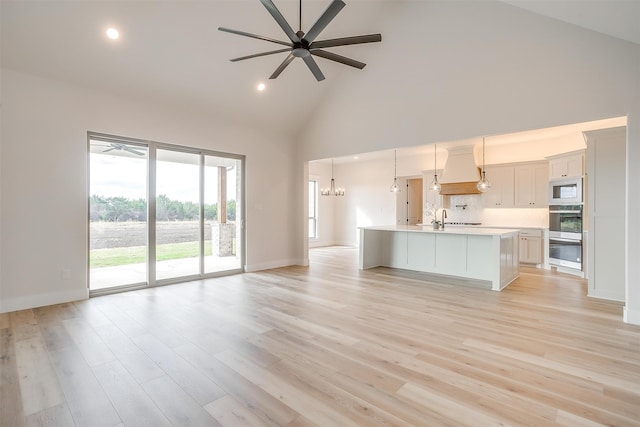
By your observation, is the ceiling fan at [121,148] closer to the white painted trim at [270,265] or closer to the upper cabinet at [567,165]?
the white painted trim at [270,265]

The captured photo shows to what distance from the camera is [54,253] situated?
4.19 meters

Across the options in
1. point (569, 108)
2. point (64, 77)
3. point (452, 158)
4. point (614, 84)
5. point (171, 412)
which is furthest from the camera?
point (452, 158)

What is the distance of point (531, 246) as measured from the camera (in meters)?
6.98

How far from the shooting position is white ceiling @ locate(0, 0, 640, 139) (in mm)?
3455

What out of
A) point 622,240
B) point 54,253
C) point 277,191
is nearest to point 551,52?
point 622,240

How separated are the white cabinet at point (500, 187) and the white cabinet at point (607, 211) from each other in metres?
3.12

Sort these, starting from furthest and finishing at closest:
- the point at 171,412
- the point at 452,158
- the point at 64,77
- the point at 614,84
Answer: the point at 452,158 < the point at 64,77 < the point at 614,84 < the point at 171,412

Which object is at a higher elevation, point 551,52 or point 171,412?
point 551,52

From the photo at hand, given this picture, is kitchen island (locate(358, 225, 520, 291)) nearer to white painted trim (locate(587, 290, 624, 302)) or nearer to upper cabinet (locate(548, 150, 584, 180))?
white painted trim (locate(587, 290, 624, 302))

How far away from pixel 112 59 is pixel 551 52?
5813 millimetres

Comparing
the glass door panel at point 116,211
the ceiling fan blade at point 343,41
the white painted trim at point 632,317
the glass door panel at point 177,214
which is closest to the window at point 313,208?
the glass door panel at point 177,214

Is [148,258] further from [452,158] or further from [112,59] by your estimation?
[452,158]

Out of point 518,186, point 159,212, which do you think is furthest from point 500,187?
point 159,212

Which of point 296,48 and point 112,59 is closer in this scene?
point 296,48
